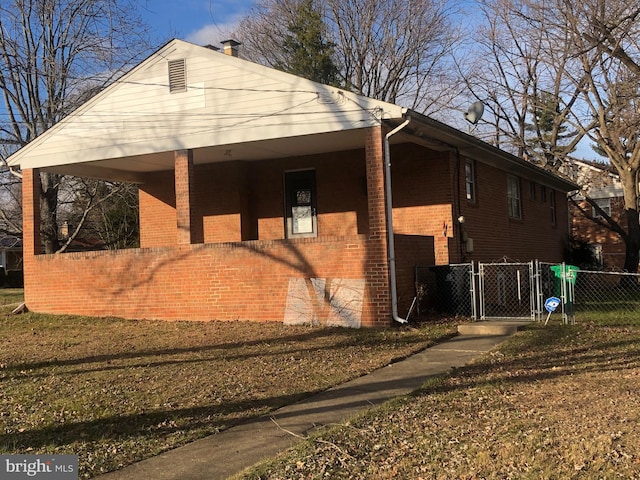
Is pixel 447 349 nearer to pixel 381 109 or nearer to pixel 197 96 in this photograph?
pixel 381 109

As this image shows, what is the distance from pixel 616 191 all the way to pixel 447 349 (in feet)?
121

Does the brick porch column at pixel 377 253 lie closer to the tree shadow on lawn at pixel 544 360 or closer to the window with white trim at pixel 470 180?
the tree shadow on lawn at pixel 544 360

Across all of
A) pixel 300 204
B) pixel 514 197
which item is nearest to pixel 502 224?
pixel 514 197

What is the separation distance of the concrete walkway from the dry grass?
0.87 feet

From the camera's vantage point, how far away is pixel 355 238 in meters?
11.8

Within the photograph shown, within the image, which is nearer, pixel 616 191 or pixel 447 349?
pixel 447 349

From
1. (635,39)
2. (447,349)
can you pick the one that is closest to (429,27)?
(635,39)

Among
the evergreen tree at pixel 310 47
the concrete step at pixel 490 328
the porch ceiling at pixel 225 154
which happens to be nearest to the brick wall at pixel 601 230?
the evergreen tree at pixel 310 47

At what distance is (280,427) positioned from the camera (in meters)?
5.71

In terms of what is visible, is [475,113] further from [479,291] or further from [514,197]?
[514,197]

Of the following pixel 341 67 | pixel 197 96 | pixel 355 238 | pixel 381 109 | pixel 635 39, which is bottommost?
pixel 355 238

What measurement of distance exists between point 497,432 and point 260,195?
1200 centimetres

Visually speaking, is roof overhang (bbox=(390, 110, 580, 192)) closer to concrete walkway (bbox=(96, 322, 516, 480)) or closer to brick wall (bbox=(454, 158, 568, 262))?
brick wall (bbox=(454, 158, 568, 262))

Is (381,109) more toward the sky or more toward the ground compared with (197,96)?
more toward the ground
